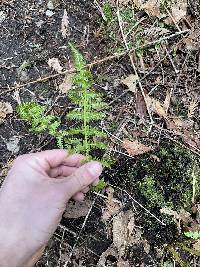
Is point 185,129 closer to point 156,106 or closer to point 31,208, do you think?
point 156,106

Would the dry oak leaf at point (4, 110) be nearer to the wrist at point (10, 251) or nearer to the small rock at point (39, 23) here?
the small rock at point (39, 23)

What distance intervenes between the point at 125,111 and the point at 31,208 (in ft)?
5.22

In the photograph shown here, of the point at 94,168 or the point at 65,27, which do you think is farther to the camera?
the point at 65,27

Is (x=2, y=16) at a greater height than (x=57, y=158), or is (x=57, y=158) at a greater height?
(x=2, y=16)

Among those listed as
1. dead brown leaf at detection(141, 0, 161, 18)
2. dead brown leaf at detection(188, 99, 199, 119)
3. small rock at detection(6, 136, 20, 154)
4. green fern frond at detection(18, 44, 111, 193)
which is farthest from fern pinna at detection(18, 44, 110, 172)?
dead brown leaf at detection(141, 0, 161, 18)

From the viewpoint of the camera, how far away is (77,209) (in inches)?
175

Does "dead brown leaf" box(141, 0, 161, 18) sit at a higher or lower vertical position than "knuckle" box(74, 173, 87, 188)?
higher

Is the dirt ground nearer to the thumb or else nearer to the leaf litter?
the leaf litter

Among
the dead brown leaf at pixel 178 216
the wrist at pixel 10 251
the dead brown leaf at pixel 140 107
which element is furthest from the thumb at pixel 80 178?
the dead brown leaf at pixel 140 107

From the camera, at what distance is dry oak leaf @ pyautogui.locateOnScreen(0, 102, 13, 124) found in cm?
471

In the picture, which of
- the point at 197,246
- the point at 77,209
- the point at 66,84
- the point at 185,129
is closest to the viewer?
the point at 197,246

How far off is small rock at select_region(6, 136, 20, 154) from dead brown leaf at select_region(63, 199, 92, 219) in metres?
0.80

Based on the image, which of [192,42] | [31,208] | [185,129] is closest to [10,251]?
[31,208]

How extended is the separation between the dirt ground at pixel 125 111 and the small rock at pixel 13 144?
1cm
